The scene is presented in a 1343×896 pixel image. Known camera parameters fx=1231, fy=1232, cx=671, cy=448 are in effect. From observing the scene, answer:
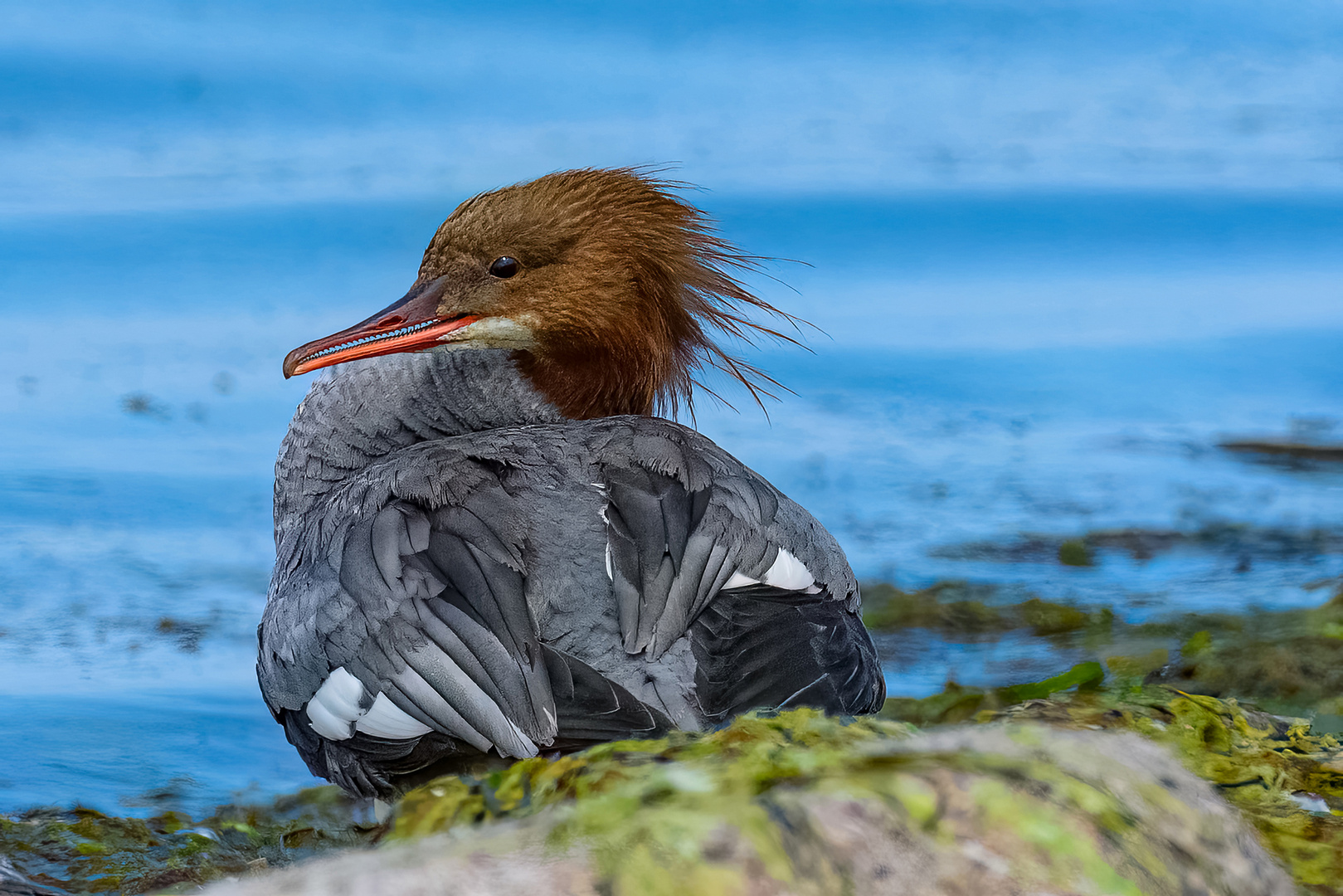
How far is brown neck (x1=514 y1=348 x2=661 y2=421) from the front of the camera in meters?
4.22

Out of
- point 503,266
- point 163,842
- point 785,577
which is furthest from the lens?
point 503,266

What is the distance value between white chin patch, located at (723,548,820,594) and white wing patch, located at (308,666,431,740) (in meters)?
0.87

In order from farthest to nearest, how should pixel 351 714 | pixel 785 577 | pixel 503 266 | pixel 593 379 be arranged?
1. pixel 593 379
2. pixel 503 266
3. pixel 785 577
4. pixel 351 714

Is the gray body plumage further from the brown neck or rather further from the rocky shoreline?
the rocky shoreline

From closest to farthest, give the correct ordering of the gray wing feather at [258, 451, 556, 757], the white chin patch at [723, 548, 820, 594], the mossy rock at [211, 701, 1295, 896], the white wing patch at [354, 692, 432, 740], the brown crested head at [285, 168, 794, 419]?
the mossy rock at [211, 701, 1295, 896], the gray wing feather at [258, 451, 556, 757], the white wing patch at [354, 692, 432, 740], the white chin patch at [723, 548, 820, 594], the brown crested head at [285, 168, 794, 419]

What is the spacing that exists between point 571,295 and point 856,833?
9.62 ft

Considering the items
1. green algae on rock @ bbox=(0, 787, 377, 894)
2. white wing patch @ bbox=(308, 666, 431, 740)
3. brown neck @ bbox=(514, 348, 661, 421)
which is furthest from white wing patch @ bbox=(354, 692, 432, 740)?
brown neck @ bbox=(514, 348, 661, 421)

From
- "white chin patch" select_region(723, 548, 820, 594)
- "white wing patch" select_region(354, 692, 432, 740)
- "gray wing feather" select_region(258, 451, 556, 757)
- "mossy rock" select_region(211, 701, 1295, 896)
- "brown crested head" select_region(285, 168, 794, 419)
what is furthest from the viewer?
"brown crested head" select_region(285, 168, 794, 419)

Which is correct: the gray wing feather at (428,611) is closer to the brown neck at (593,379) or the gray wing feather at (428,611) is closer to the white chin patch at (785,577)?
the white chin patch at (785,577)

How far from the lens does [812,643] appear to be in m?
3.14

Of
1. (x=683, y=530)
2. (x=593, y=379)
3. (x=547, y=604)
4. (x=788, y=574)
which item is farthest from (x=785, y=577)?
(x=593, y=379)

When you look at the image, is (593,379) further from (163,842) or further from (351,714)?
(163,842)

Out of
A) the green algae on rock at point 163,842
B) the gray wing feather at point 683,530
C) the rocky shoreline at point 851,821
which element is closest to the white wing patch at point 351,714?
the green algae on rock at point 163,842

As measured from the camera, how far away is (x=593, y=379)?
4270 millimetres
